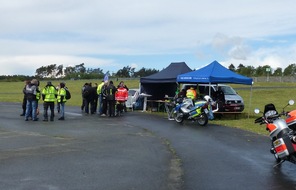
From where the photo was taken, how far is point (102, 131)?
1390 centimetres

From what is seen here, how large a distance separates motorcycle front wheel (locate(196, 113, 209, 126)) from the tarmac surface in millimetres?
2261

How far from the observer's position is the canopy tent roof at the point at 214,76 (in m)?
19.0

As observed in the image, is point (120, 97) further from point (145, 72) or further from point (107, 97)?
point (145, 72)

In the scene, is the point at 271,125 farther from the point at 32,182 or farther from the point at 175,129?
the point at 175,129

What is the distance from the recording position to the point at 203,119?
16.3 metres

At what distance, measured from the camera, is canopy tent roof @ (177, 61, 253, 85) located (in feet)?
62.3

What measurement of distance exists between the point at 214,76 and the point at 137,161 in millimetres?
11211

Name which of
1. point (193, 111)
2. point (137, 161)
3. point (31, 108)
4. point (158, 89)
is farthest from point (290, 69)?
point (137, 161)

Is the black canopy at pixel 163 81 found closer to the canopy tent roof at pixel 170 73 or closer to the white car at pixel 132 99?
the canopy tent roof at pixel 170 73

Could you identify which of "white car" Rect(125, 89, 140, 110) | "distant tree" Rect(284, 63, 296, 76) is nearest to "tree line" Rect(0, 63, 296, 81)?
"distant tree" Rect(284, 63, 296, 76)

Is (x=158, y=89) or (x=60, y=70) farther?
(x=60, y=70)

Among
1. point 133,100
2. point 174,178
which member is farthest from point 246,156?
point 133,100

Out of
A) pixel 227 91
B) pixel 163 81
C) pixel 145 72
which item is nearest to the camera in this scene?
pixel 227 91

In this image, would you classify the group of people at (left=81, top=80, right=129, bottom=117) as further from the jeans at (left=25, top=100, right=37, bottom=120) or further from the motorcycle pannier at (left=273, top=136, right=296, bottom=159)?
the motorcycle pannier at (left=273, top=136, right=296, bottom=159)
